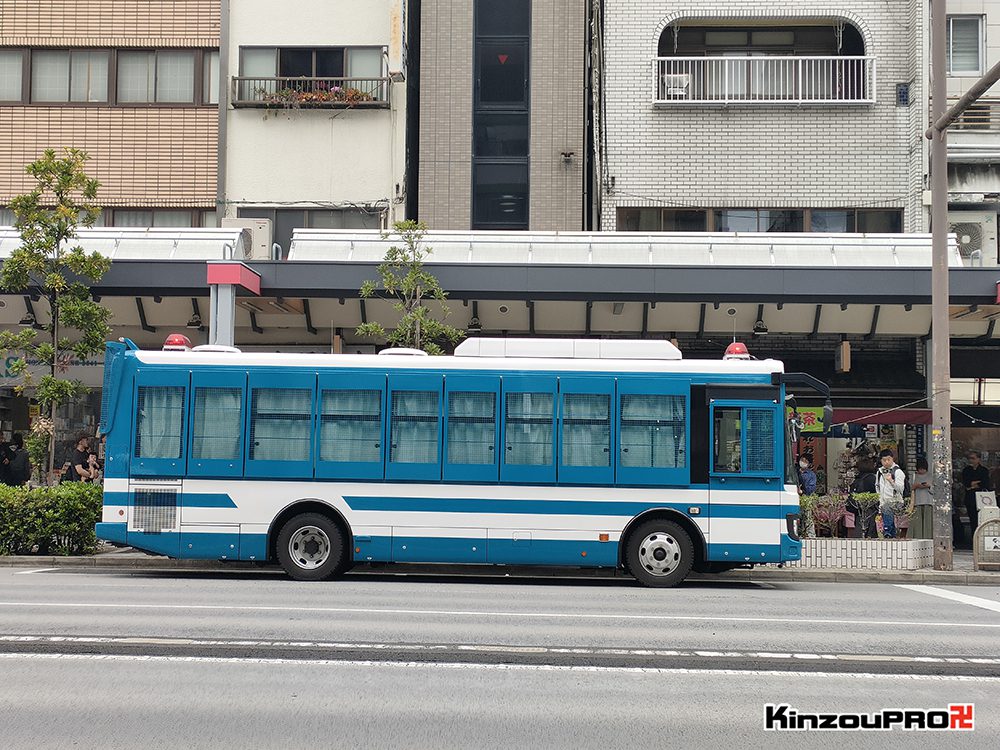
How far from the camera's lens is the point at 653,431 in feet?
48.8

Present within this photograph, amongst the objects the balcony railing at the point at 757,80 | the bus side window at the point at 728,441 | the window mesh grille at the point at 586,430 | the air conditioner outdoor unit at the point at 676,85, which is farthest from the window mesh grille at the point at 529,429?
the air conditioner outdoor unit at the point at 676,85

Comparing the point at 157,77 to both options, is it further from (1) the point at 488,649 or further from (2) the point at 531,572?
(1) the point at 488,649

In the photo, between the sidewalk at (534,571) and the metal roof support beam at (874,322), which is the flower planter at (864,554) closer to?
the sidewalk at (534,571)

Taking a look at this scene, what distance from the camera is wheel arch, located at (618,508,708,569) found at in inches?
577

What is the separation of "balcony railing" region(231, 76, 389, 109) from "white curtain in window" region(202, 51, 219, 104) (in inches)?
22.1

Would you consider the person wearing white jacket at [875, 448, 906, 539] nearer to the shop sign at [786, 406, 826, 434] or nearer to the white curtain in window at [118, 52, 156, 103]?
the shop sign at [786, 406, 826, 434]

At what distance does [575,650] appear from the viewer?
889 centimetres

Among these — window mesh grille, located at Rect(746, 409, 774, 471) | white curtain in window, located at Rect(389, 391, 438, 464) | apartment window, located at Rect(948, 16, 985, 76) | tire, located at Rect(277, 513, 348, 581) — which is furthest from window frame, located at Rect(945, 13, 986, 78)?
tire, located at Rect(277, 513, 348, 581)

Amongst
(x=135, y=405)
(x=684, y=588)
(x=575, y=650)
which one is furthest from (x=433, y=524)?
(x=575, y=650)

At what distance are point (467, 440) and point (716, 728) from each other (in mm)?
8667

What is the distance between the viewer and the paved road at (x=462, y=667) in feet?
21.1

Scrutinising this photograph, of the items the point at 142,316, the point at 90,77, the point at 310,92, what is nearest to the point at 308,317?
the point at 142,316

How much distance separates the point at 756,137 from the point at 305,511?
1471cm

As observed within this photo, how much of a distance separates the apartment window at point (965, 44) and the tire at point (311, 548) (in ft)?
58.8
